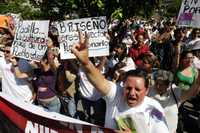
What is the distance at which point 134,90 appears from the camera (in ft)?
14.1

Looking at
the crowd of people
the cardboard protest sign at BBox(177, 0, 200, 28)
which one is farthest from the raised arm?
the cardboard protest sign at BBox(177, 0, 200, 28)

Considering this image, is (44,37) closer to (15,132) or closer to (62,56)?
(62,56)

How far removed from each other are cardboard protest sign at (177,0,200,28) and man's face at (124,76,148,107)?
248 centimetres

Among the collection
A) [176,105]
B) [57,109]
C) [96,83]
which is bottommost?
[57,109]

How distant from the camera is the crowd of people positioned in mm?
4348

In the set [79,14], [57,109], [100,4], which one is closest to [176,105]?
[57,109]

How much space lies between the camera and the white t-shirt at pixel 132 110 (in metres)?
4.29

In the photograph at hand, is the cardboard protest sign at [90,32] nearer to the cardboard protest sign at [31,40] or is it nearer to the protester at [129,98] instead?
the cardboard protest sign at [31,40]

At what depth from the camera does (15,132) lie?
5305mm

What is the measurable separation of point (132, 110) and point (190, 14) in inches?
115

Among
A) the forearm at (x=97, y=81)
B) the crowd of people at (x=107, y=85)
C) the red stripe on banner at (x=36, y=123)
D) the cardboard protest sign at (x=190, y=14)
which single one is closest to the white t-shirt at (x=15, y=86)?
the crowd of people at (x=107, y=85)

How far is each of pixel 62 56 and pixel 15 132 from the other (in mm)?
2334

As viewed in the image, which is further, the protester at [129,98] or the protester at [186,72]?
the protester at [186,72]

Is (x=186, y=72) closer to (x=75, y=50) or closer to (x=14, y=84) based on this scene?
(x=14, y=84)
